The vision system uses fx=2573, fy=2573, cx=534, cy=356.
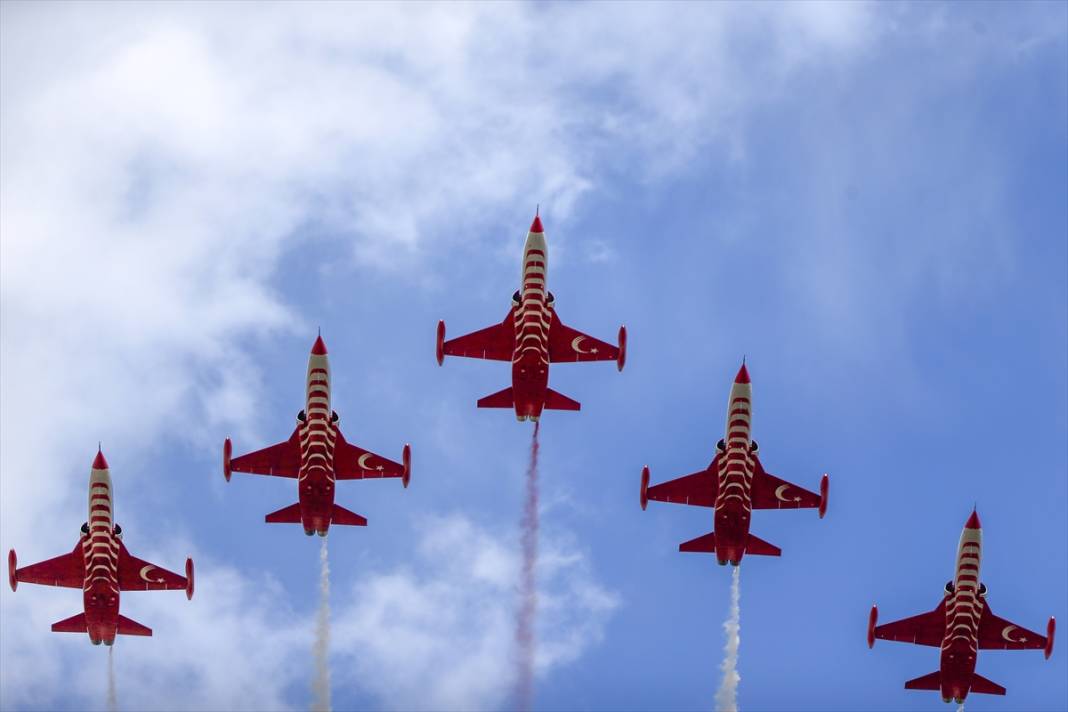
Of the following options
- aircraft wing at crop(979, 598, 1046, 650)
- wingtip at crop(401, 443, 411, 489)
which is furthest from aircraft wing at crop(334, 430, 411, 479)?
aircraft wing at crop(979, 598, 1046, 650)

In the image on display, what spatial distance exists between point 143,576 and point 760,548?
42.2 metres

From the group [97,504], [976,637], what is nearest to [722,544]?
[976,637]

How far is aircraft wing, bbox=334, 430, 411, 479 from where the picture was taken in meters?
174

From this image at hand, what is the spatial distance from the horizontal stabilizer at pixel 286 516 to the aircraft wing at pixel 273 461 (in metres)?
4.66

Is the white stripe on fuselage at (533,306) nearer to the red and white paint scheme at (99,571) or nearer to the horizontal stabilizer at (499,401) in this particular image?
the horizontal stabilizer at (499,401)

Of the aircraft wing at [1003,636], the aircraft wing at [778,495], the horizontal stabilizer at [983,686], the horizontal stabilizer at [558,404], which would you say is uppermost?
the horizontal stabilizer at [558,404]

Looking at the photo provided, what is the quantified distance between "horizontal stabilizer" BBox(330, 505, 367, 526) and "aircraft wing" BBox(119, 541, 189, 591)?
445 inches

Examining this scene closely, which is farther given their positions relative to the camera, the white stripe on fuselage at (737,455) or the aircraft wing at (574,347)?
the aircraft wing at (574,347)

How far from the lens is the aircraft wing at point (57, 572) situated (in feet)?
571

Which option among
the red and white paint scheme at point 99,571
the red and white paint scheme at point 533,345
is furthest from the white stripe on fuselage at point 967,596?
the red and white paint scheme at point 99,571

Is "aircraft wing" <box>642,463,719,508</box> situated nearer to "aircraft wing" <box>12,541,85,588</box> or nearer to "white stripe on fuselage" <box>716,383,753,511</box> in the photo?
"white stripe on fuselage" <box>716,383,753,511</box>

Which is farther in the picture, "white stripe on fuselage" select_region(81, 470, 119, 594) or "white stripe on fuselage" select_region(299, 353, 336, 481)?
"white stripe on fuselage" select_region(81, 470, 119, 594)

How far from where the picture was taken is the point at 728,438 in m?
170

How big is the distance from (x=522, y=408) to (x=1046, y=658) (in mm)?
38254
